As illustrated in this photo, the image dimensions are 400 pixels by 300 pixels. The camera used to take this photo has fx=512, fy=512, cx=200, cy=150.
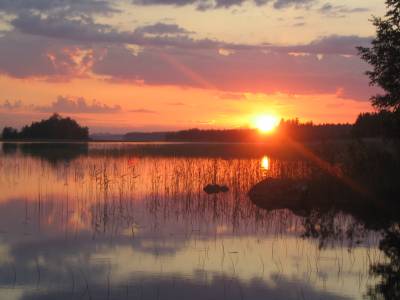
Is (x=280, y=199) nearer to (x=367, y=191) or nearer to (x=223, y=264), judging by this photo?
(x=367, y=191)

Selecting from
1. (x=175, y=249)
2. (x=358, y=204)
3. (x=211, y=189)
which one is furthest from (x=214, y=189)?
(x=175, y=249)

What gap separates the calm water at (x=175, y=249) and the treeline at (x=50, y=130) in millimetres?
106164

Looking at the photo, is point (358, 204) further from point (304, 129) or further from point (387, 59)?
point (304, 129)

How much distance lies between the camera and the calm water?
28.7ft

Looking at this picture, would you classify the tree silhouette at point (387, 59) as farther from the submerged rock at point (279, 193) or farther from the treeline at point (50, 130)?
the treeline at point (50, 130)

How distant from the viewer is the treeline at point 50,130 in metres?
123

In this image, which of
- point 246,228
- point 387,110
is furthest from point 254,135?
point 246,228

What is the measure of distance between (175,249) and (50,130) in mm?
116858

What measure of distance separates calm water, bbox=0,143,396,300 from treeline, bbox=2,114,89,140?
106 metres

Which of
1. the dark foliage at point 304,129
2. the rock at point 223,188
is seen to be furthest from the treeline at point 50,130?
the rock at point 223,188

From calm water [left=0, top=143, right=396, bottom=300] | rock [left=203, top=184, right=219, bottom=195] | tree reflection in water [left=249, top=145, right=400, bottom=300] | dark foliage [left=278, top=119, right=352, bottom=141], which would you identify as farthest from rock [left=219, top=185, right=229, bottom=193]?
dark foliage [left=278, top=119, right=352, bottom=141]

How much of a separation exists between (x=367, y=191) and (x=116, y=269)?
15542 millimetres

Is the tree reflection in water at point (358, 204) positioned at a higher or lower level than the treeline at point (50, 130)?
lower

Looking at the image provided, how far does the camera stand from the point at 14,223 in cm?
1417
